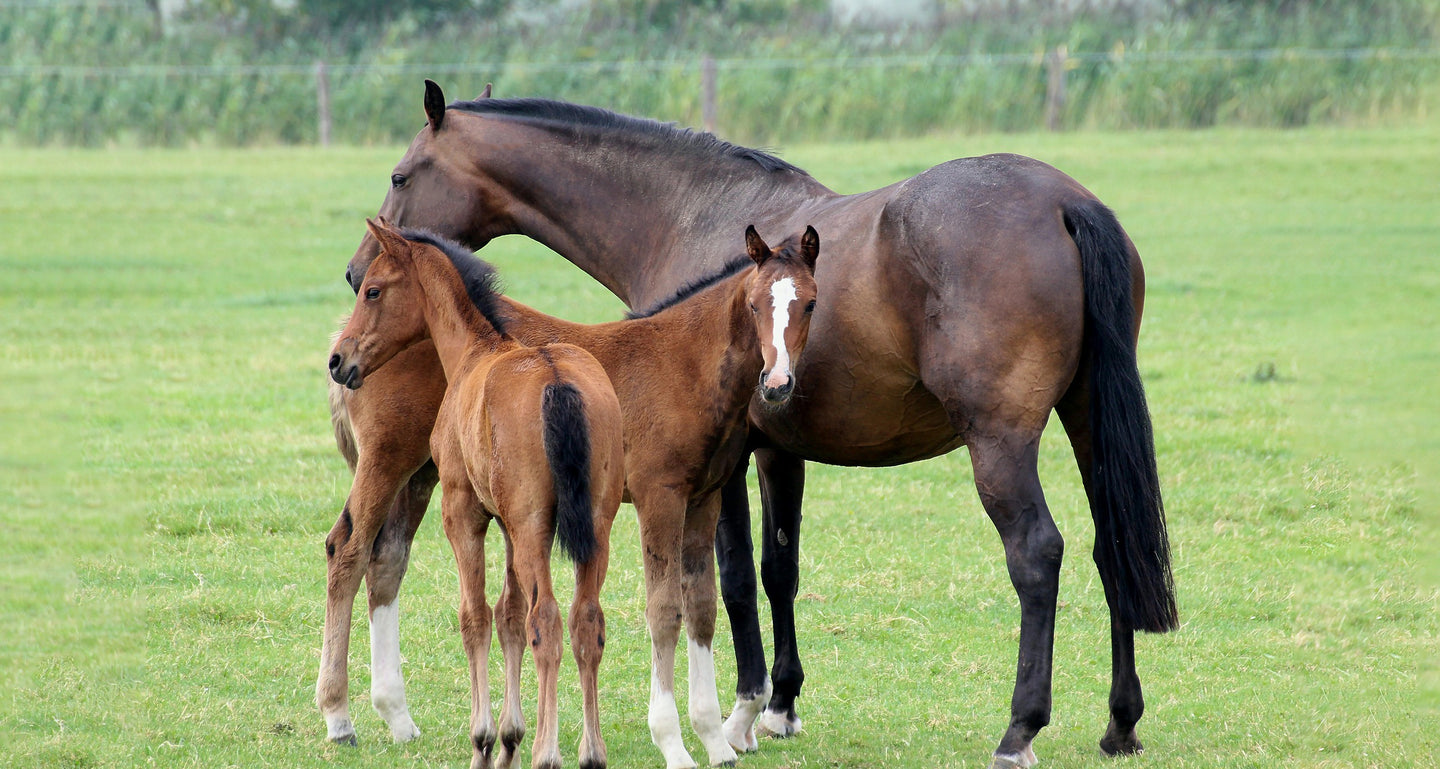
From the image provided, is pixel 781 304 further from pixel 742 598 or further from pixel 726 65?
pixel 726 65

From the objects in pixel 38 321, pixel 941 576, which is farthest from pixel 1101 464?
pixel 38 321

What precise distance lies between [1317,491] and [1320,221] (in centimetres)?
1008

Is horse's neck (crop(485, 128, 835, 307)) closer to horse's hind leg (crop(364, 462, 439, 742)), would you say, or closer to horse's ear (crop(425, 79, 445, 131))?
horse's ear (crop(425, 79, 445, 131))

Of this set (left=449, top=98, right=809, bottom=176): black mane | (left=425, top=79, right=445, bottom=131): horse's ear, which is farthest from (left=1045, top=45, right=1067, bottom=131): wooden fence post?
(left=425, top=79, right=445, bottom=131): horse's ear

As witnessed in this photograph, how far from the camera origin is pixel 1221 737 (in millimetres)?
5516

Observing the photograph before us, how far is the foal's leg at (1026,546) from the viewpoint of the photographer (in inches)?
195

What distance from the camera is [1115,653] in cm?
534

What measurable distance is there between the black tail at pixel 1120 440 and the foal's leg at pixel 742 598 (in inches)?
53.4

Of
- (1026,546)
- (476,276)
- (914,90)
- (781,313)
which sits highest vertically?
(781,313)

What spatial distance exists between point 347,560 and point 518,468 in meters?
1.31

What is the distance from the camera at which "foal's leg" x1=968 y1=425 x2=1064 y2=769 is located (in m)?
4.96

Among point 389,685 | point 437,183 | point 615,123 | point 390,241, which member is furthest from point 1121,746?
point 437,183

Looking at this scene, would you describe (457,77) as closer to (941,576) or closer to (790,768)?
(941,576)

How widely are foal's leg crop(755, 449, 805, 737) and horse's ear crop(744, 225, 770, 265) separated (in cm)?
120
